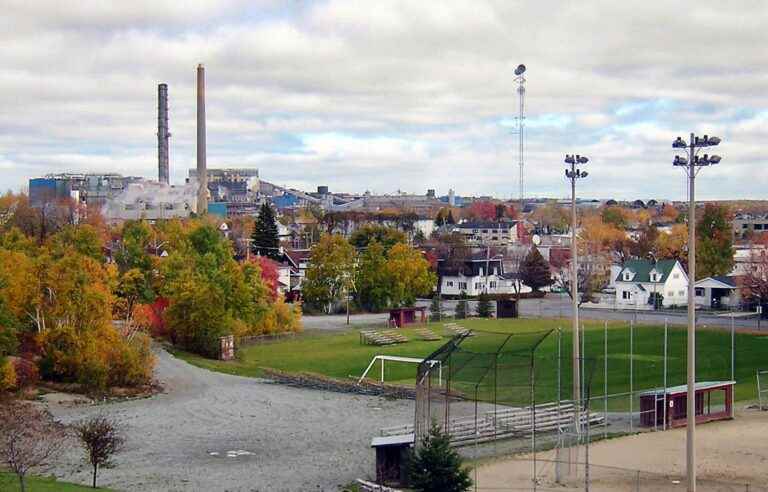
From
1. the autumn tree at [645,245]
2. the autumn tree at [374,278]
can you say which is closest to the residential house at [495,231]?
the autumn tree at [645,245]

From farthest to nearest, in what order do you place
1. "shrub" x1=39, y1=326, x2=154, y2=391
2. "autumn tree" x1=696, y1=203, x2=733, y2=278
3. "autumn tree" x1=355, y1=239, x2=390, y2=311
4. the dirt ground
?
"autumn tree" x1=696, y1=203, x2=733, y2=278 < "autumn tree" x1=355, y1=239, x2=390, y2=311 < "shrub" x1=39, y1=326, x2=154, y2=391 < the dirt ground

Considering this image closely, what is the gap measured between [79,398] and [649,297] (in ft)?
179

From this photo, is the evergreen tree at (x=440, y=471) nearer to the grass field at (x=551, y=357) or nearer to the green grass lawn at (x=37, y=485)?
the green grass lawn at (x=37, y=485)

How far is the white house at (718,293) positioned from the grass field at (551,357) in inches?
770

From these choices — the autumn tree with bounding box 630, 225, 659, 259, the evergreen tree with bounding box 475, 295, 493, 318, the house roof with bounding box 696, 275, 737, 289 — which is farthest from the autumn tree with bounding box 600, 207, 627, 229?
the evergreen tree with bounding box 475, 295, 493, 318

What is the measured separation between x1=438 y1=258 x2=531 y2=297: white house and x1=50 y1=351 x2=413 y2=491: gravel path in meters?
50.9

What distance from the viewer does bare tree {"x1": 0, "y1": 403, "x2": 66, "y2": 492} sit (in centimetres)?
2388

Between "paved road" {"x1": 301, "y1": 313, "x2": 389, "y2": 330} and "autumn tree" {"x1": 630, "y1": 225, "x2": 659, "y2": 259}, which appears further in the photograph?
"autumn tree" {"x1": 630, "y1": 225, "x2": 659, "y2": 259}

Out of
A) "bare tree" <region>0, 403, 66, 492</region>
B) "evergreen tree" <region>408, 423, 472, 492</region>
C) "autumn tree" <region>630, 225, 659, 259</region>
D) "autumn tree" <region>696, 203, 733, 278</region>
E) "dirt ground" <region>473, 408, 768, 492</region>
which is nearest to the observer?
"evergreen tree" <region>408, 423, 472, 492</region>

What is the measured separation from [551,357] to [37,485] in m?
28.5

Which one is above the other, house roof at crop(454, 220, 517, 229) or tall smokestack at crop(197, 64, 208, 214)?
tall smokestack at crop(197, 64, 208, 214)

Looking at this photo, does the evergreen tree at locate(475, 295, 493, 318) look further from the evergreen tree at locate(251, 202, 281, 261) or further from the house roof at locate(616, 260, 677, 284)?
the evergreen tree at locate(251, 202, 281, 261)

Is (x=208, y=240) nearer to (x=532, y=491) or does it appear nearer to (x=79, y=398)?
(x=79, y=398)

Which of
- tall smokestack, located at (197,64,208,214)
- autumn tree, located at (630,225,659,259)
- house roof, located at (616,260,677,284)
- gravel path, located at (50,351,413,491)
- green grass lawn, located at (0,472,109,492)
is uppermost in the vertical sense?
tall smokestack, located at (197,64,208,214)
